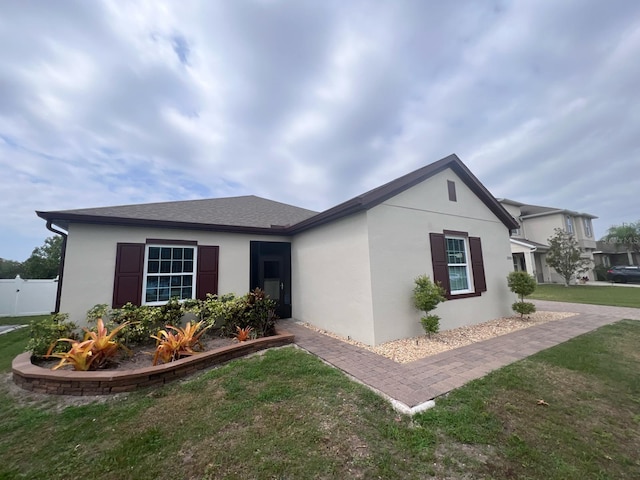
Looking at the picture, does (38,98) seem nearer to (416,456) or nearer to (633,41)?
(416,456)

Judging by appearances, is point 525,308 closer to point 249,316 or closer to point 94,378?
point 249,316

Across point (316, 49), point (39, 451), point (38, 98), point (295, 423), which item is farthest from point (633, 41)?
point (38, 98)

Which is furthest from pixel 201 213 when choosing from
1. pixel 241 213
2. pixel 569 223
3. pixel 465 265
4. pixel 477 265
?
pixel 569 223

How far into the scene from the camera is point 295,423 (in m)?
2.73

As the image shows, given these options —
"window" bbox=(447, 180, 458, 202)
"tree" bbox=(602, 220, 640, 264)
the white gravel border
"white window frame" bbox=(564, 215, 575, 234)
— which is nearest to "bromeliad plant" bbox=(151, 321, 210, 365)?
the white gravel border

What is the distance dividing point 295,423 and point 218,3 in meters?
7.41

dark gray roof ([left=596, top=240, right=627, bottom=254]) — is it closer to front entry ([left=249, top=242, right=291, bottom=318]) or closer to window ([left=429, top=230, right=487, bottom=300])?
window ([left=429, top=230, right=487, bottom=300])

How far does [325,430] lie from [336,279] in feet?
13.1

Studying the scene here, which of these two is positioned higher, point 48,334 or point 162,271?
point 162,271

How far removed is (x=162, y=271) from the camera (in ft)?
21.9

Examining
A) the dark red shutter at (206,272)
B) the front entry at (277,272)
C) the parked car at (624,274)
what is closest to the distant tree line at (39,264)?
the dark red shutter at (206,272)

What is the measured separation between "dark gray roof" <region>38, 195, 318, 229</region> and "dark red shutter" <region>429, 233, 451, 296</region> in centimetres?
475

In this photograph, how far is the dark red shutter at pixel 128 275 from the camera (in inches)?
238

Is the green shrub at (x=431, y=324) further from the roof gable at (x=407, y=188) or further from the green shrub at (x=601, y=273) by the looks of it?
the green shrub at (x=601, y=273)
